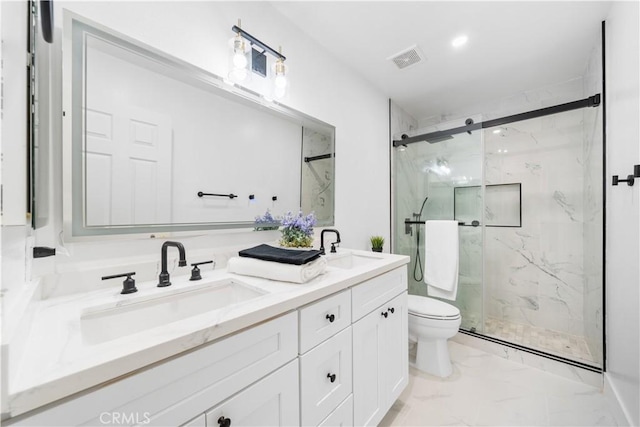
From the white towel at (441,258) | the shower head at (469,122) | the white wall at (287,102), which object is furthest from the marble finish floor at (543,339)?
the shower head at (469,122)

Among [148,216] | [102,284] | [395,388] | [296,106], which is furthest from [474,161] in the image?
[102,284]

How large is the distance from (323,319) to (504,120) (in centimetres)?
218

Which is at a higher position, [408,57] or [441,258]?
[408,57]

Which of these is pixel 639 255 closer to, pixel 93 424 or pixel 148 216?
pixel 93 424

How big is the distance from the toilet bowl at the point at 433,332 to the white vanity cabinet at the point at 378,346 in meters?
0.37

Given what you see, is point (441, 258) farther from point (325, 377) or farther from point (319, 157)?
point (325, 377)

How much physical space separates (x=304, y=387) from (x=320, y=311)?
0.25 meters

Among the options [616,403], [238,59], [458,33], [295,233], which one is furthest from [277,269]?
[616,403]

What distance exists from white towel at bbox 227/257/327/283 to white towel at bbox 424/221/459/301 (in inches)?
61.3

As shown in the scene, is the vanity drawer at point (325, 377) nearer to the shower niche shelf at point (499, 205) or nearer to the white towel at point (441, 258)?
the white towel at point (441, 258)

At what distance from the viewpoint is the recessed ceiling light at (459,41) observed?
1.75 metres

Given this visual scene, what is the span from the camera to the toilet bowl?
1785 mm

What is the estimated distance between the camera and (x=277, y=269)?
1.01 meters

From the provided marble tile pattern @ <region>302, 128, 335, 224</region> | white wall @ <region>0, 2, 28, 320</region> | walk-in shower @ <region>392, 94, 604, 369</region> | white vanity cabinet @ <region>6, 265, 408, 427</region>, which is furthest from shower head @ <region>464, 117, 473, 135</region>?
white wall @ <region>0, 2, 28, 320</region>
